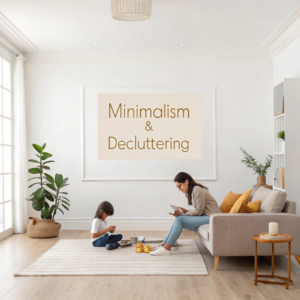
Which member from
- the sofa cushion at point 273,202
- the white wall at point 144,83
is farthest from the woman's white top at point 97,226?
the sofa cushion at point 273,202

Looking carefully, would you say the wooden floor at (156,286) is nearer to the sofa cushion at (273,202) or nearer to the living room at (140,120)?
the living room at (140,120)

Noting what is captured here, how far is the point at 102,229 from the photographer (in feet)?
13.3

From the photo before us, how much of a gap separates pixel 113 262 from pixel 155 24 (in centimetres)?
293

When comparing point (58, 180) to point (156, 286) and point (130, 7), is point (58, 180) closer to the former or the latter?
point (156, 286)

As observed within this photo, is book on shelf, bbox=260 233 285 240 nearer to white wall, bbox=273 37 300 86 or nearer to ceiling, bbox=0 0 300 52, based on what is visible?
white wall, bbox=273 37 300 86

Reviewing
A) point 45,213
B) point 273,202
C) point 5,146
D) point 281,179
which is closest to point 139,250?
point 273,202

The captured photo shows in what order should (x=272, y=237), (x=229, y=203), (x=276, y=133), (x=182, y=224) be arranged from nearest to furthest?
(x=272, y=237) → (x=182, y=224) → (x=229, y=203) → (x=276, y=133)

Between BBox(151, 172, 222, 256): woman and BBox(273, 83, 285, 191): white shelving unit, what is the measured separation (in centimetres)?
104

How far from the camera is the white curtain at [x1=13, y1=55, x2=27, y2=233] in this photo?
4922 mm

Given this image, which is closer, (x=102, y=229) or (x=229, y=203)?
(x=229, y=203)

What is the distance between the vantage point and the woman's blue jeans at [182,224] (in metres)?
3.68

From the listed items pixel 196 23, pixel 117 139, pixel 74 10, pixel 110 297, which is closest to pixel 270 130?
pixel 196 23

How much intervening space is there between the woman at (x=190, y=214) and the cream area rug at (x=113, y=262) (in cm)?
15

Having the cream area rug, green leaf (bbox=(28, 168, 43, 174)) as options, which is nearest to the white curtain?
green leaf (bbox=(28, 168, 43, 174))
